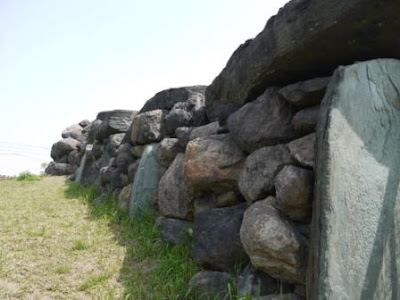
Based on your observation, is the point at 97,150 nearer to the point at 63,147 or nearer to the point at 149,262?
the point at 149,262

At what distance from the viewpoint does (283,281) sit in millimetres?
2213

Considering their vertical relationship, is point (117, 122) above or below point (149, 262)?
above

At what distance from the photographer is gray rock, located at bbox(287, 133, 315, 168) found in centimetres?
217

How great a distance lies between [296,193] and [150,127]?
316cm

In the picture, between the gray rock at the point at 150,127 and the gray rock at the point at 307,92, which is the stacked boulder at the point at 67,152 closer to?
the gray rock at the point at 150,127

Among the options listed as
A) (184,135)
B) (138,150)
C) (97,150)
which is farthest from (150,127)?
(97,150)

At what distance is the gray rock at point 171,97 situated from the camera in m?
4.81

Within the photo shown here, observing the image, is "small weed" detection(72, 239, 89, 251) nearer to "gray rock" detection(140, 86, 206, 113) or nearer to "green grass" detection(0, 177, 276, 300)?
"green grass" detection(0, 177, 276, 300)

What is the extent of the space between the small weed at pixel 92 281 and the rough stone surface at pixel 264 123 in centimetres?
166

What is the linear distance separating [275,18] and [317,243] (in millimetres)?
1600

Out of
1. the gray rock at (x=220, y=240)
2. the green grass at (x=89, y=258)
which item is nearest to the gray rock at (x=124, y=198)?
the green grass at (x=89, y=258)

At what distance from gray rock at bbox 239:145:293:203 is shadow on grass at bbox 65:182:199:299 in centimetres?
90

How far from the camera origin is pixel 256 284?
2301 mm

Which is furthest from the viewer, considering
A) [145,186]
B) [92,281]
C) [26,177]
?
[26,177]
